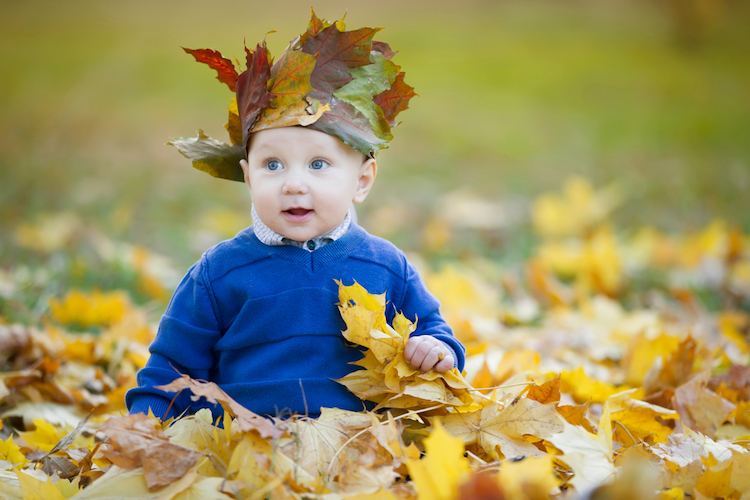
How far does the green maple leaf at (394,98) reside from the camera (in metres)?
1.42

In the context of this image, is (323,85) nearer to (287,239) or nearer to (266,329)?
(287,239)

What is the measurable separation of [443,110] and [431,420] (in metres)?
5.95

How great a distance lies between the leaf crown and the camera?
1.30 m

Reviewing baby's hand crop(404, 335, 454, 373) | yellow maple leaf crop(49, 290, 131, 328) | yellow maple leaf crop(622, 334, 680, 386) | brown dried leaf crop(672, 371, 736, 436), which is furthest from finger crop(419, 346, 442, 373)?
yellow maple leaf crop(49, 290, 131, 328)

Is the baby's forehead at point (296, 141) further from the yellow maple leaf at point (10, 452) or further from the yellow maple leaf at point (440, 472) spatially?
the yellow maple leaf at point (10, 452)

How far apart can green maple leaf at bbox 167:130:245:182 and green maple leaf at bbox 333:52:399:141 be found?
0.32m

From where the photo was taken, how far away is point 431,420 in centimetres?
131

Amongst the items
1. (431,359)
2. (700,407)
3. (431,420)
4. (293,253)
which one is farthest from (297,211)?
(700,407)

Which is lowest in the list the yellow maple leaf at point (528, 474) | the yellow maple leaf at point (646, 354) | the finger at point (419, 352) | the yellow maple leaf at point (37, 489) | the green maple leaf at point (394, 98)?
the yellow maple leaf at point (646, 354)

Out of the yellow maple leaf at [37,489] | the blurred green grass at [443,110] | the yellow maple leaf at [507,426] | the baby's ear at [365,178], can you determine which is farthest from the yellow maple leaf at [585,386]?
the blurred green grass at [443,110]

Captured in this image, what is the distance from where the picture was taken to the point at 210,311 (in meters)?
1.40

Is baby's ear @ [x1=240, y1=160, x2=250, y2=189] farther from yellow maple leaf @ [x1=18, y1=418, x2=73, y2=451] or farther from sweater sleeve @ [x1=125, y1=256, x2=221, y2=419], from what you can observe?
yellow maple leaf @ [x1=18, y1=418, x2=73, y2=451]

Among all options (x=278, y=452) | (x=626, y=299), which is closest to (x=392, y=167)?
(x=626, y=299)

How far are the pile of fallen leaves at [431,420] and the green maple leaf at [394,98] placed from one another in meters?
0.45
